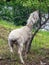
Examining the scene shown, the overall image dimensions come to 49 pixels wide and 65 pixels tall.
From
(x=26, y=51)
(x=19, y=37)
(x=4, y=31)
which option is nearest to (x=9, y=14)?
(x=4, y=31)

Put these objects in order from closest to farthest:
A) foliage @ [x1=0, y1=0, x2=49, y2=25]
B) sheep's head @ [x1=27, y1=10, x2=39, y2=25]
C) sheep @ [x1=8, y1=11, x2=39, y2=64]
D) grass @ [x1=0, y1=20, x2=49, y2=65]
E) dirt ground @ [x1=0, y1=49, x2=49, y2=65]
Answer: sheep @ [x1=8, y1=11, x2=39, y2=64], sheep's head @ [x1=27, y1=10, x2=39, y2=25], dirt ground @ [x1=0, y1=49, x2=49, y2=65], grass @ [x1=0, y1=20, x2=49, y2=65], foliage @ [x1=0, y1=0, x2=49, y2=25]

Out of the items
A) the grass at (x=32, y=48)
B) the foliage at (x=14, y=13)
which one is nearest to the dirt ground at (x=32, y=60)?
the grass at (x=32, y=48)

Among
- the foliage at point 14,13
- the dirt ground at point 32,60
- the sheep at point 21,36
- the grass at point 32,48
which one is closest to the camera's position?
the sheep at point 21,36

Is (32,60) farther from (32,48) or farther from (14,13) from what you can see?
(14,13)

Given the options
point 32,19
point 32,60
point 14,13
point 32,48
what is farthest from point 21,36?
point 14,13

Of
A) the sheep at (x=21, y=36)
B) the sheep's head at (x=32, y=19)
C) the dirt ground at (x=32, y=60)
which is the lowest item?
the dirt ground at (x=32, y=60)

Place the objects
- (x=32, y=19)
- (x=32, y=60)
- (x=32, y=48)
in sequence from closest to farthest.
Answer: (x=32, y=19) < (x=32, y=60) < (x=32, y=48)

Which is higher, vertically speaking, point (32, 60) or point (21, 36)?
point (21, 36)

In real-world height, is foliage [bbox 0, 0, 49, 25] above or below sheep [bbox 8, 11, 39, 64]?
below

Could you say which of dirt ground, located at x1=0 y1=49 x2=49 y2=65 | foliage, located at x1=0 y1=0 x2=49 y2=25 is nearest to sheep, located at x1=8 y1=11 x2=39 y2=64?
dirt ground, located at x1=0 y1=49 x2=49 y2=65

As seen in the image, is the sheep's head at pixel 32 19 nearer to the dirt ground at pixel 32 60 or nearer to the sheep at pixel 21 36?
the sheep at pixel 21 36

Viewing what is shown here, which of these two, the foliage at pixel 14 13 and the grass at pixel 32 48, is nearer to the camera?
the grass at pixel 32 48

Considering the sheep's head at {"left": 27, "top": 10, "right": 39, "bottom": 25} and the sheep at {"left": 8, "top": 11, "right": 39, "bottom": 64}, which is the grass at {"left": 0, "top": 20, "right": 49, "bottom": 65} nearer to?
the sheep at {"left": 8, "top": 11, "right": 39, "bottom": 64}

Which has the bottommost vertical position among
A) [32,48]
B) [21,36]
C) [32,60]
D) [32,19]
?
[32,48]
